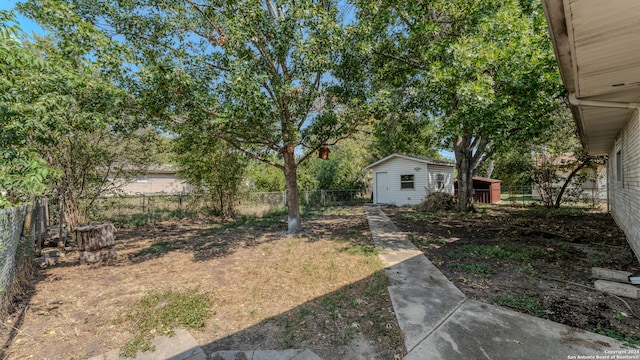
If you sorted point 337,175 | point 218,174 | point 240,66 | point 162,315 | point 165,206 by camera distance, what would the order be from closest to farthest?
1. point 162,315
2. point 240,66
3. point 218,174
4. point 165,206
5. point 337,175

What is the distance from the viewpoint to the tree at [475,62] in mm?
5598

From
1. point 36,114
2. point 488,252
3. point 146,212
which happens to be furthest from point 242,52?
point 146,212

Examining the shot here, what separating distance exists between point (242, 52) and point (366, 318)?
18.8 feet

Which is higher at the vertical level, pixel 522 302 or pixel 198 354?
pixel 522 302

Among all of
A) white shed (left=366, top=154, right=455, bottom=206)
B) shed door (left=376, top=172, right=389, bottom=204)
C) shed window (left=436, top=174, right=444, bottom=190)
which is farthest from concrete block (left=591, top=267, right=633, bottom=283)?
shed door (left=376, top=172, right=389, bottom=204)

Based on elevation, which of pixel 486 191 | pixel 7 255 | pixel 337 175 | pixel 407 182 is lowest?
pixel 7 255

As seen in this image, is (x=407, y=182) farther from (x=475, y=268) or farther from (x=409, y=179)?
(x=475, y=268)

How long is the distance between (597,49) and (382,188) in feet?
48.6

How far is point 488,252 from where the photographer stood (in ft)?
18.0

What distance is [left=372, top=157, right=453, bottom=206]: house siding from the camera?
1532cm

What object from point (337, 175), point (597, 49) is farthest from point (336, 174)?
point (597, 49)

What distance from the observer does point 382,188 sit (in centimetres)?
1722

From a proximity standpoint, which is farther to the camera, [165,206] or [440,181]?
[440,181]

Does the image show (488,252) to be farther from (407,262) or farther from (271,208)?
(271,208)
